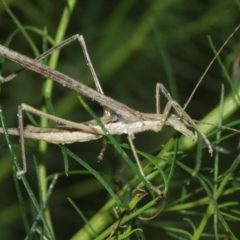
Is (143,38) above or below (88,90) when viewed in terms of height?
above

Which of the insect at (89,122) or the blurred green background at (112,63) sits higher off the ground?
the blurred green background at (112,63)

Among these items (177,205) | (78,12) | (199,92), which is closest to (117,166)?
(177,205)

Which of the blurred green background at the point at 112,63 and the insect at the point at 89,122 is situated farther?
the blurred green background at the point at 112,63

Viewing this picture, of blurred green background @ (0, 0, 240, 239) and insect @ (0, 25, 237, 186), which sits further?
blurred green background @ (0, 0, 240, 239)

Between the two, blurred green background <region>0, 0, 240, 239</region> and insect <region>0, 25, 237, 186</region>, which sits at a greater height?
blurred green background <region>0, 0, 240, 239</region>

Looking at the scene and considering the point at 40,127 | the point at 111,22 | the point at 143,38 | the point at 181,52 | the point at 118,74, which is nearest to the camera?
the point at 40,127

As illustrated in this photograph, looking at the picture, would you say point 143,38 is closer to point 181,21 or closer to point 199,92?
point 181,21

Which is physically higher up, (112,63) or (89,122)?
(112,63)

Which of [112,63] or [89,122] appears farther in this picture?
[112,63]
